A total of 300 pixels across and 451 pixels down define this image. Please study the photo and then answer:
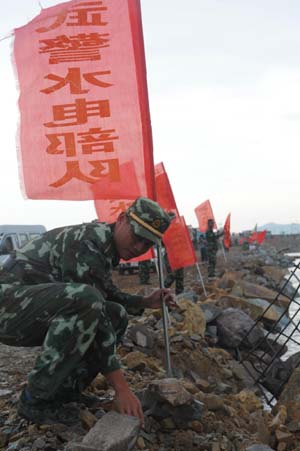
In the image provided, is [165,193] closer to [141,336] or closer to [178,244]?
[178,244]

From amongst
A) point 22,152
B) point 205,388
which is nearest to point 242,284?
point 205,388

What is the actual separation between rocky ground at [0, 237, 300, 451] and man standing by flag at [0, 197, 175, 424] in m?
0.21

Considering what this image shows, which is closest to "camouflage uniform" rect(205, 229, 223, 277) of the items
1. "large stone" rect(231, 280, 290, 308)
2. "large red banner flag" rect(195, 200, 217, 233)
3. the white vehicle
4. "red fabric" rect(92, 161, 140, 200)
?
"large red banner flag" rect(195, 200, 217, 233)

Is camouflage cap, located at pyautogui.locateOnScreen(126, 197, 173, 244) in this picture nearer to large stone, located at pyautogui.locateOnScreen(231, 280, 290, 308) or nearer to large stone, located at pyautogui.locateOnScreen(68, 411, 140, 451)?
large stone, located at pyautogui.locateOnScreen(68, 411, 140, 451)

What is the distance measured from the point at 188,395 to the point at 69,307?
3.49ft

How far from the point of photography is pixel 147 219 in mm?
2797

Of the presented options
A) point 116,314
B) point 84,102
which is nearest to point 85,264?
point 116,314

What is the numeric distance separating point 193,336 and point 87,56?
3839 millimetres

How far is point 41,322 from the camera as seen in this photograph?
2.61 meters

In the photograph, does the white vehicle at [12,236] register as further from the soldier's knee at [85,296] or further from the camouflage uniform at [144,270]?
the soldier's knee at [85,296]

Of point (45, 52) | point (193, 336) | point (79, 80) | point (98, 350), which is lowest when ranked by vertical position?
point (193, 336)

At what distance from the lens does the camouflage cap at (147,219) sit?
278 cm

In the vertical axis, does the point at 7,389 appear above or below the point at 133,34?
below

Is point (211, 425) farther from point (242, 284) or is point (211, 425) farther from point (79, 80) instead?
point (242, 284)
